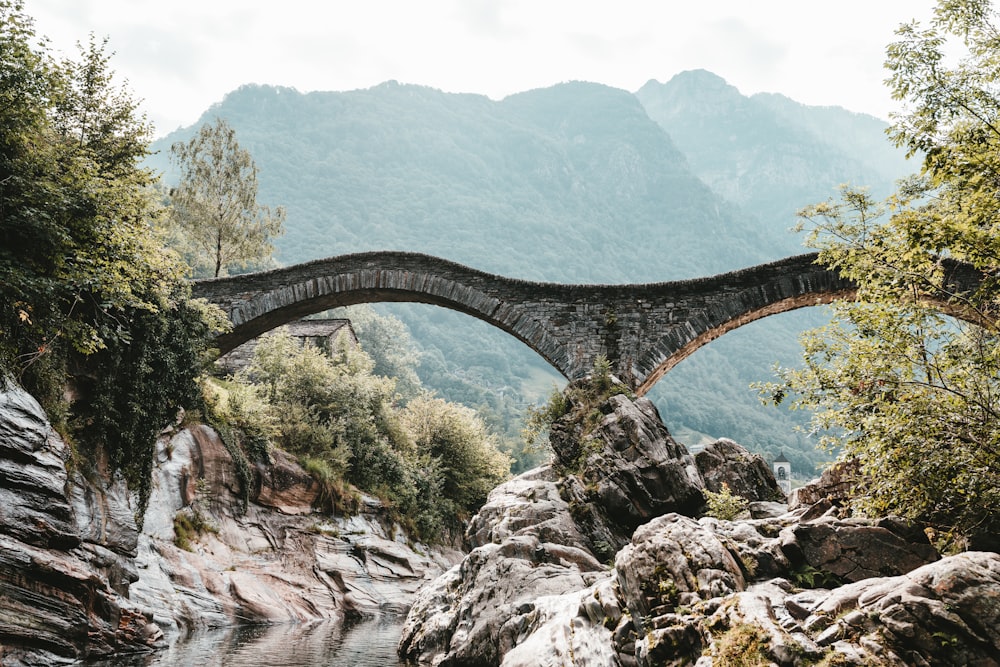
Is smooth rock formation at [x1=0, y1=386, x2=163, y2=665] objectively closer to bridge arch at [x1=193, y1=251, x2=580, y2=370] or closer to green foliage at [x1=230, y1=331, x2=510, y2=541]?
green foliage at [x1=230, y1=331, x2=510, y2=541]

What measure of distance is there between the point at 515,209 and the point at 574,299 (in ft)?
446

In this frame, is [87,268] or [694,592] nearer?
[694,592]

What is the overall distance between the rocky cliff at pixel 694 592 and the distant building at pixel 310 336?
18152 millimetres

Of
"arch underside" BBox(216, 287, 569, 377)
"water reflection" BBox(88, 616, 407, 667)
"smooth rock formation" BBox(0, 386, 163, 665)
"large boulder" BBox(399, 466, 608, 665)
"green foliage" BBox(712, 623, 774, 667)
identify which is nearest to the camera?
"green foliage" BBox(712, 623, 774, 667)

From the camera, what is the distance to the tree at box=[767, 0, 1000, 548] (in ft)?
20.5

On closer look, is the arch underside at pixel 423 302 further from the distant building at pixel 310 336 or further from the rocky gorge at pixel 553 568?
the distant building at pixel 310 336

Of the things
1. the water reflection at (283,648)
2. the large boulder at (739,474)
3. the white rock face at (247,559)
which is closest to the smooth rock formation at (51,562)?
the water reflection at (283,648)

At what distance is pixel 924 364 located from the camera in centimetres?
699

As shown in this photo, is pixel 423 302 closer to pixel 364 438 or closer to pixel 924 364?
pixel 364 438

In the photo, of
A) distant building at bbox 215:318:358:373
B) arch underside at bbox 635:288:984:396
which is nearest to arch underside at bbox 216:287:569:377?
arch underside at bbox 635:288:984:396

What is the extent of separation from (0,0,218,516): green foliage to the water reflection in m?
3.32

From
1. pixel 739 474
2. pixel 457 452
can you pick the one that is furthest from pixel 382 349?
pixel 739 474

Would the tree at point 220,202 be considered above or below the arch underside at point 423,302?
above

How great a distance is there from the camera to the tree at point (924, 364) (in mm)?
6238
